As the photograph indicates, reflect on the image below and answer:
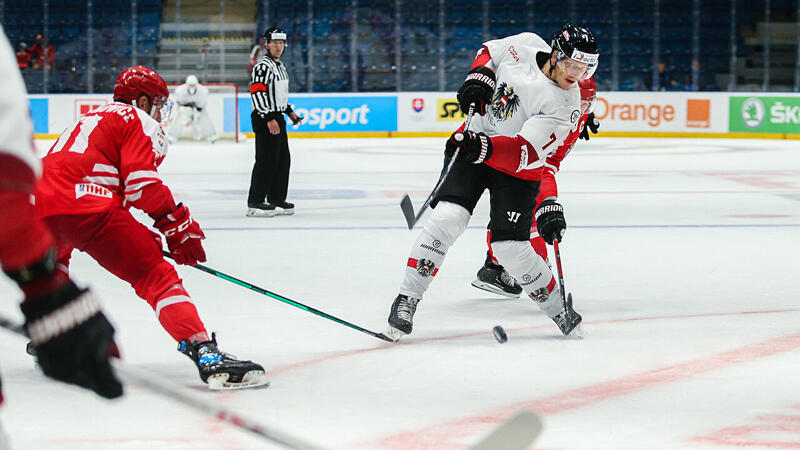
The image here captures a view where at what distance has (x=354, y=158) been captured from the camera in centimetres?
1230

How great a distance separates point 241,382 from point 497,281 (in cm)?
176

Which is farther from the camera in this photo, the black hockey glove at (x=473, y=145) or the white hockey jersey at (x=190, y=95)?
the white hockey jersey at (x=190, y=95)

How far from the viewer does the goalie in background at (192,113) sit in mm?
14734

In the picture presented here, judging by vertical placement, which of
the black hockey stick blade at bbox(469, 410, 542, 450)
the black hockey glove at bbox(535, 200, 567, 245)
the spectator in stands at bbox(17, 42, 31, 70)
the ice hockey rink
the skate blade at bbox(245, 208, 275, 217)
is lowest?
the ice hockey rink

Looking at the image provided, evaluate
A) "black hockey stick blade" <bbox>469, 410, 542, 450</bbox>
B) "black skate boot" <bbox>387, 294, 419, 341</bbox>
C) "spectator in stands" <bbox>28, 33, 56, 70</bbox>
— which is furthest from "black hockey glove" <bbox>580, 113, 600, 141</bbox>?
"spectator in stands" <bbox>28, 33, 56, 70</bbox>

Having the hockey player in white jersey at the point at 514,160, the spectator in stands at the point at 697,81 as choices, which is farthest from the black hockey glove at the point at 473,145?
the spectator in stands at the point at 697,81

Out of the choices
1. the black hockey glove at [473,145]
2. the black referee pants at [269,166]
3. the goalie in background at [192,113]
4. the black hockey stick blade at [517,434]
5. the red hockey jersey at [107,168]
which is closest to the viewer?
the black hockey stick blade at [517,434]

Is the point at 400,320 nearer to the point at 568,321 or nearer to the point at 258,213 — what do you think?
the point at 568,321

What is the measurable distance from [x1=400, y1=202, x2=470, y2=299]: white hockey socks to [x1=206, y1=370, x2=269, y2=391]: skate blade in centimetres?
82

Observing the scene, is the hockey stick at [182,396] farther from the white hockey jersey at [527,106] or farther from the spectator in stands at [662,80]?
the spectator in stands at [662,80]

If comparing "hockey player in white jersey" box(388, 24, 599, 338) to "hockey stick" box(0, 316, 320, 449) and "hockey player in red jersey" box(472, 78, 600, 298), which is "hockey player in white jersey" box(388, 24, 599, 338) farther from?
"hockey stick" box(0, 316, 320, 449)

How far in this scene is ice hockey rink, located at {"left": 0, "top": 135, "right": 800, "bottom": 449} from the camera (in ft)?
8.44

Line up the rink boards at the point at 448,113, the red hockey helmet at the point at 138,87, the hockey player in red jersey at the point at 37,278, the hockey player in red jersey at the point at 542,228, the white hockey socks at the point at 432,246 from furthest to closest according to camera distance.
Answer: the rink boards at the point at 448,113
the hockey player in red jersey at the point at 542,228
the white hockey socks at the point at 432,246
the red hockey helmet at the point at 138,87
the hockey player in red jersey at the point at 37,278

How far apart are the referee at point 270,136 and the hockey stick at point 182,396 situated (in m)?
5.54
